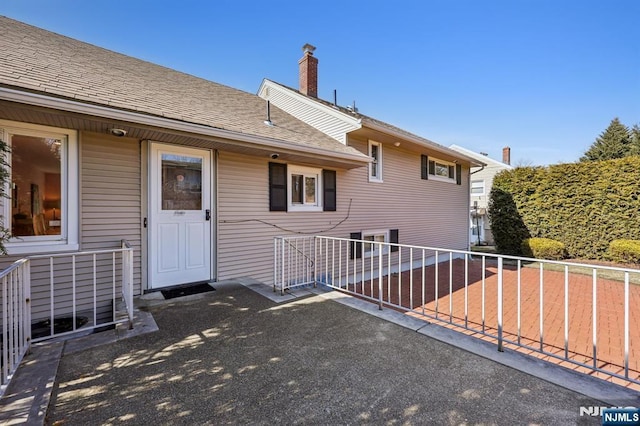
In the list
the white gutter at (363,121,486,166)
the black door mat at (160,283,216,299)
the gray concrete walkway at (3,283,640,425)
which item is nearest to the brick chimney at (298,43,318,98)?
the white gutter at (363,121,486,166)

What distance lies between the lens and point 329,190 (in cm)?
709

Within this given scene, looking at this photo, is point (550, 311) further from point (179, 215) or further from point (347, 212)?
point (179, 215)

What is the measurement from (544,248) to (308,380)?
445 inches

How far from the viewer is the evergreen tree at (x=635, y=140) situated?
20.1 metres

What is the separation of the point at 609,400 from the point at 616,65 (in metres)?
12.5

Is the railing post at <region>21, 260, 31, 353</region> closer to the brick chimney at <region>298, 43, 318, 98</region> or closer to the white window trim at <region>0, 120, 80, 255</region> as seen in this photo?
the white window trim at <region>0, 120, 80, 255</region>

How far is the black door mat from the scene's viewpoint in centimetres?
435

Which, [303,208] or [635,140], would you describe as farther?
[635,140]

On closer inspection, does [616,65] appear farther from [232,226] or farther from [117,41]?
[117,41]

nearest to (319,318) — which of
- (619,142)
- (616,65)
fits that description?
(616,65)

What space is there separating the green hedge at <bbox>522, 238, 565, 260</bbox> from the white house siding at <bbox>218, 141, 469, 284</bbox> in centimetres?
226

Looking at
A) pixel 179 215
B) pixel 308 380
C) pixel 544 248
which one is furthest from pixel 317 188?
pixel 544 248

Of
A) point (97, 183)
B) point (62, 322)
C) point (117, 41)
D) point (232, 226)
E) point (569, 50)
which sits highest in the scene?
point (569, 50)

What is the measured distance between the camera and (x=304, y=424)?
1.79m
